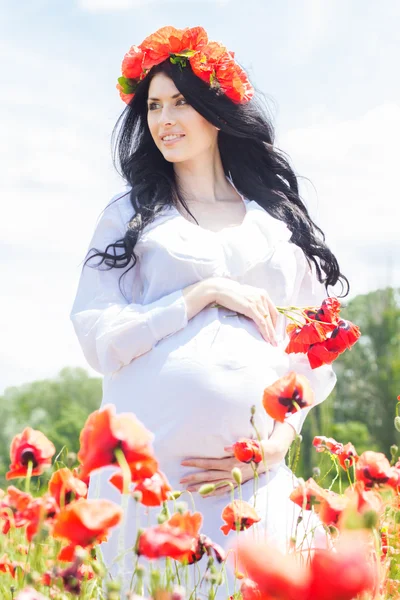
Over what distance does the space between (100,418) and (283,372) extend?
1650 mm

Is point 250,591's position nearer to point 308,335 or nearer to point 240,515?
point 240,515

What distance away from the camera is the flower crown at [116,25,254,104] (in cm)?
315

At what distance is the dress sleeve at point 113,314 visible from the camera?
260cm

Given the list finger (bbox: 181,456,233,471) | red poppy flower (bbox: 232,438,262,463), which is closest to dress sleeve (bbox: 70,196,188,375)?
finger (bbox: 181,456,233,471)

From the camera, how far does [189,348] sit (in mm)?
2564

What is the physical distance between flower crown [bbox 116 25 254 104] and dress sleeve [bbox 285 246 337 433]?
2.35ft

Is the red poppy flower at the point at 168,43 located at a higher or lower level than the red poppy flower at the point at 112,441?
higher

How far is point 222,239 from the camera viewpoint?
2.93 meters

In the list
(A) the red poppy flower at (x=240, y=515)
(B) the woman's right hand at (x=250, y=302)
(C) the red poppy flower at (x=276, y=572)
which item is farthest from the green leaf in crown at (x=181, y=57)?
(C) the red poppy flower at (x=276, y=572)

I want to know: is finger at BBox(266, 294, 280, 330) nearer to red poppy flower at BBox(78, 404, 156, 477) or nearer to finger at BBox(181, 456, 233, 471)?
finger at BBox(181, 456, 233, 471)

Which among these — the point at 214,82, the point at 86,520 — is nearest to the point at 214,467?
the point at 86,520

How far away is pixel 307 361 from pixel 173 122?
101cm

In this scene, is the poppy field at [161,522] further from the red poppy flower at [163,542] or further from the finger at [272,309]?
the finger at [272,309]

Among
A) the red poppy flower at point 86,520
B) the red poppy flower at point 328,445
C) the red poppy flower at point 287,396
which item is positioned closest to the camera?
the red poppy flower at point 86,520
